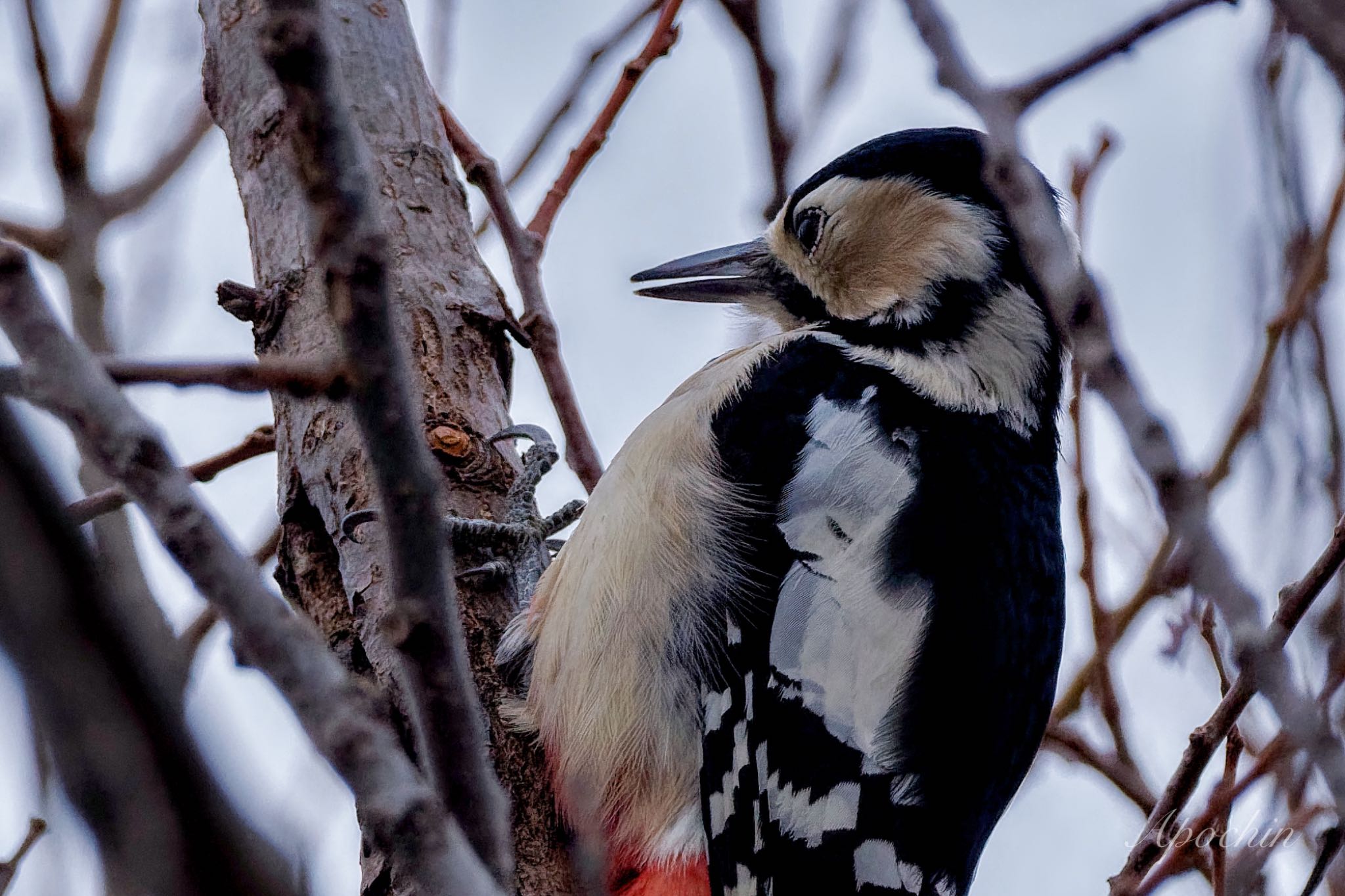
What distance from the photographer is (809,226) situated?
3086 millimetres

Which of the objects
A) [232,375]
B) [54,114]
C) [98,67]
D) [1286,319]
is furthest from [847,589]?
[98,67]

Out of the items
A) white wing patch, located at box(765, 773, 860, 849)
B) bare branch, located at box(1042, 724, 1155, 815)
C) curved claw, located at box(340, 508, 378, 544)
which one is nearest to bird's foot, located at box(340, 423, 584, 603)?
curved claw, located at box(340, 508, 378, 544)

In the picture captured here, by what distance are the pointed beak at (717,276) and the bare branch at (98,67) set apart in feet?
4.12

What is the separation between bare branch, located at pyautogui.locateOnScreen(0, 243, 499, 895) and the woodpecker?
107 cm

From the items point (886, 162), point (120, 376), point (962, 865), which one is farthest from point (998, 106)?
point (886, 162)

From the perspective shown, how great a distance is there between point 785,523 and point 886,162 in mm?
1045

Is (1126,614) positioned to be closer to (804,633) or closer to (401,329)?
(804,633)

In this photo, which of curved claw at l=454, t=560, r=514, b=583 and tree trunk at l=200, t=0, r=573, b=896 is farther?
curved claw at l=454, t=560, r=514, b=583

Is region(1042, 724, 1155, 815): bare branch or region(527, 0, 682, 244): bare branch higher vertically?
region(527, 0, 682, 244): bare branch

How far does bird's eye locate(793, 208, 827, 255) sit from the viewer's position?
307 cm

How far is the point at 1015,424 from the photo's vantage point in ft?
9.07

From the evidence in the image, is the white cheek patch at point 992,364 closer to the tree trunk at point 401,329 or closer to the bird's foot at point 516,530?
the bird's foot at point 516,530

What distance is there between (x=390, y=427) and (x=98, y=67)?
8.54ft

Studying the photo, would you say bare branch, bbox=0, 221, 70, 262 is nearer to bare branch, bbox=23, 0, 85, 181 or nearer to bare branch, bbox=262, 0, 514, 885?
bare branch, bbox=23, 0, 85, 181
